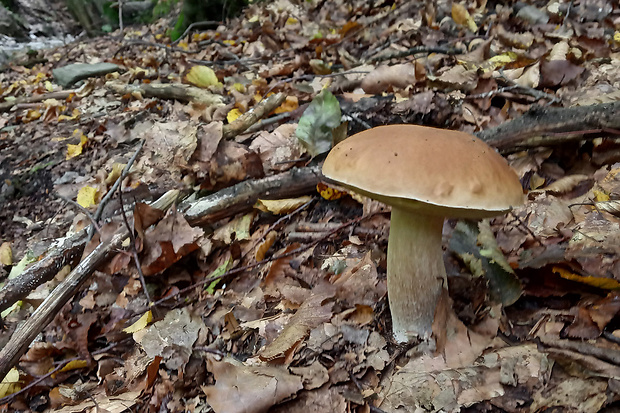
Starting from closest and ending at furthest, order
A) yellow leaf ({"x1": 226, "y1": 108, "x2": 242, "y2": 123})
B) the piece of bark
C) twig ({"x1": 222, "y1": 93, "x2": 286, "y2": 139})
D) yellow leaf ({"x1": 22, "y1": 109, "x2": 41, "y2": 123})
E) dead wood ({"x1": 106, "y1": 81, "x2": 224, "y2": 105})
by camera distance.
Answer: the piece of bark, twig ({"x1": 222, "y1": 93, "x2": 286, "y2": 139}), yellow leaf ({"x1": 226, "y1": 108, "x2": 242, "y2": 123}), dead wood ({"x1": 106, "y1": 81, "x2": 224, "y2": 105}), yellow leaf ({"x1": 22, "y1": 109, "x2": 41, "y2": 123})

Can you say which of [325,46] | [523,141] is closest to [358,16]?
[325,46]

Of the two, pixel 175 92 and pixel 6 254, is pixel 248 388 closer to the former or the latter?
pixel 6 254

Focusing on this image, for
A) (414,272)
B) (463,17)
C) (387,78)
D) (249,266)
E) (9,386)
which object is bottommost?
(9,386)

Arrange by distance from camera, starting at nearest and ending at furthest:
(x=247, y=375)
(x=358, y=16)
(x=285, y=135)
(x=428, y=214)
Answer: (x=428, y=214) < (x=247, y=375) < (x=285, y=135) < (x=358, y=16)

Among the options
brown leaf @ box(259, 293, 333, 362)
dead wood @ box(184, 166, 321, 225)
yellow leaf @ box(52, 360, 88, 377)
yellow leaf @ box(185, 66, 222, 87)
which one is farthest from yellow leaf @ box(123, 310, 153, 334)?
yellow leaf @ box(185, 66, 222, 87)

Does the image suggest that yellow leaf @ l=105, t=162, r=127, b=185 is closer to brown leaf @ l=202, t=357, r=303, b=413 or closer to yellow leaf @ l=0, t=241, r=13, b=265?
yellow leaf @ l=0, t=241, r=13, b=265

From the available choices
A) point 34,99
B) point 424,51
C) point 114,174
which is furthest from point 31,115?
point 424,51

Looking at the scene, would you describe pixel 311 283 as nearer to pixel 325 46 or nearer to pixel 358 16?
pixel 325 46
